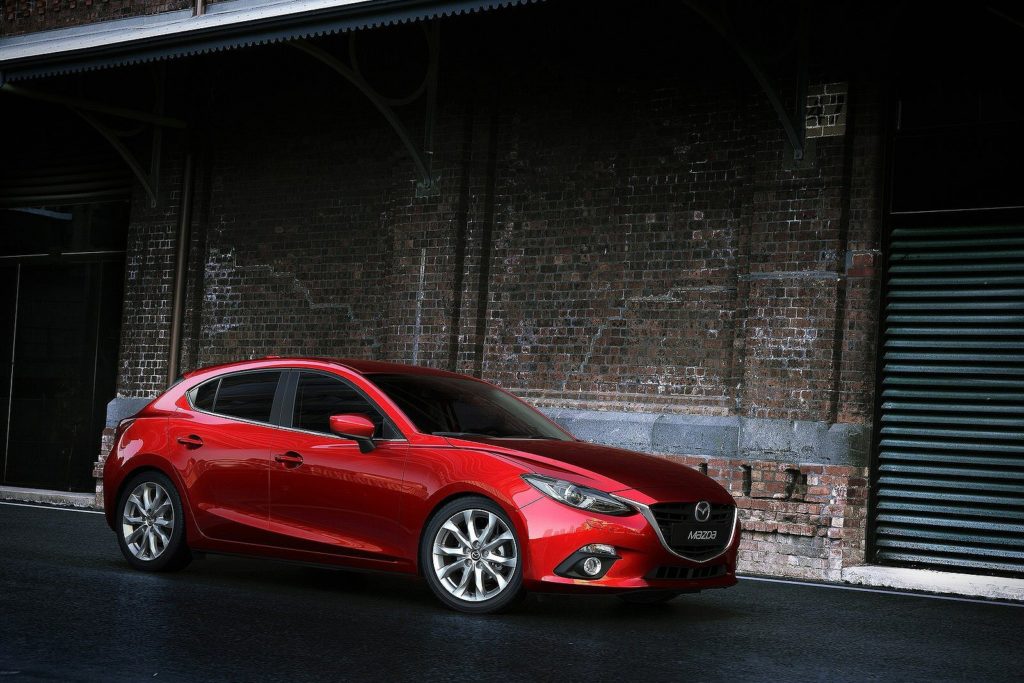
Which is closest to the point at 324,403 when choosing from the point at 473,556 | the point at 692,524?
the point at 473,556

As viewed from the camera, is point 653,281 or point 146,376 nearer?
point 653,281

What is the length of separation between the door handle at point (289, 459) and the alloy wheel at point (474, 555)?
1175mm

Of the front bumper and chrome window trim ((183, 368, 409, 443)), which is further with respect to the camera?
chrome window trim ((183, 368, 409, 443))

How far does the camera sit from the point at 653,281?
1258 centimetres

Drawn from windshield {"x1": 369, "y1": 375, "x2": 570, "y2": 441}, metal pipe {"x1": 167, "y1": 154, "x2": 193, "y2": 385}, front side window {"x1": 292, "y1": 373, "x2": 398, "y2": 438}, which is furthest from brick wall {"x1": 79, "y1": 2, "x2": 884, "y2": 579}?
front side window {"x1": 292, "y1": 373, "x2": 398, "y2": 438}

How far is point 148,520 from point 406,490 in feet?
7.55

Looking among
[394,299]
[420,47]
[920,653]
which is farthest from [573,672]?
[420,47]

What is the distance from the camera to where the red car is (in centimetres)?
716

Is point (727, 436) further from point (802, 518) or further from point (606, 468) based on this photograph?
point (606, 468)

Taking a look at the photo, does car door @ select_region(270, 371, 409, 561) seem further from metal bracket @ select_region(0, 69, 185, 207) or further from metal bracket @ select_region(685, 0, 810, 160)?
metal bracket @ select_region(0, 69, 185, 207)

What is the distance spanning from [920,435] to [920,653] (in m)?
4.47

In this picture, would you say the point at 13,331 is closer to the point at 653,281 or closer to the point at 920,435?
the point at 653,281

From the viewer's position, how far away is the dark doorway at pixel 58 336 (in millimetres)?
16719

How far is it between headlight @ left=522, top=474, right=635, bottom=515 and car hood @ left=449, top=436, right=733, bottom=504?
1.7 inches
